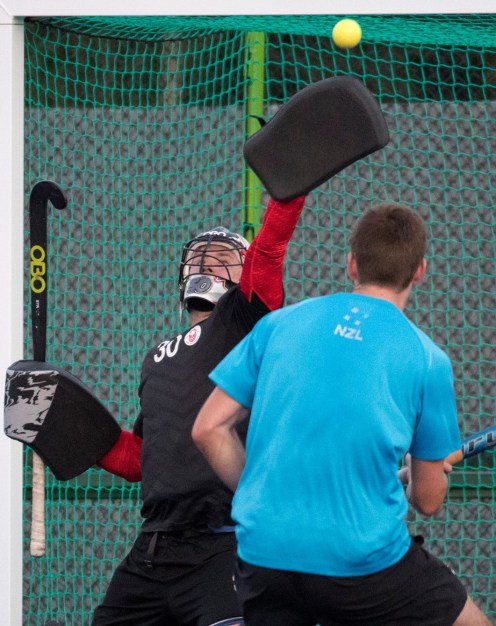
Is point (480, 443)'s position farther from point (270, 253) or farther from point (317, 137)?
point (317, 137)

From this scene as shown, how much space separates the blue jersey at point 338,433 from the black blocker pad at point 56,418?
4.19 ft

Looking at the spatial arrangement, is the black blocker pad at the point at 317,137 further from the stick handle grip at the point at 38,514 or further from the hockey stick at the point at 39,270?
the stick handle grip at the point at 38,514

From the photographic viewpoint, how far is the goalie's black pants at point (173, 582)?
2.97 meters

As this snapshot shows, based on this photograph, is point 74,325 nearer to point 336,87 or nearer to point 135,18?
point 135,18

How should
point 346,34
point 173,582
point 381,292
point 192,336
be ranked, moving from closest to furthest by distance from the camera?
point 381,292
point 173,582
point 192,336
point 346,34

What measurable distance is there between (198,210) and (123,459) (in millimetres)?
1917

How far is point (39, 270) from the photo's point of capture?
142 inches

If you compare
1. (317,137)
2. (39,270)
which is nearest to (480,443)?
(317,137)

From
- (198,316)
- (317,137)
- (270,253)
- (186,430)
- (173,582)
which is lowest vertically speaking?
(173,582)

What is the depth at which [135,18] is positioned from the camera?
404 cm

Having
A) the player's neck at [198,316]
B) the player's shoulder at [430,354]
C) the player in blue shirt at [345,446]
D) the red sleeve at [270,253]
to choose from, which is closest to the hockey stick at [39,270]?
the player's neck at [198,316]

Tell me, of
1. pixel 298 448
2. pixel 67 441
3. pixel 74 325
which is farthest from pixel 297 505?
pixel 74 325
